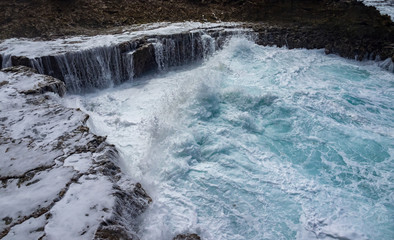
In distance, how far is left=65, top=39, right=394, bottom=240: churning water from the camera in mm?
3646

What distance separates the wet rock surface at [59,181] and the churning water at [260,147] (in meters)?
0.53

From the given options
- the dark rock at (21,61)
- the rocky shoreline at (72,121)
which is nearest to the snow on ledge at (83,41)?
the dark rock at (21,61)

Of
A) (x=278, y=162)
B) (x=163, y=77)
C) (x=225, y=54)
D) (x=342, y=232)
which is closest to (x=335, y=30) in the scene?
(x=225, y=54)

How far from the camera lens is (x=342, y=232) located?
3.48 m

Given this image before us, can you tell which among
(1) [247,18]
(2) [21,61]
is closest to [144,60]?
(2) [21,61]

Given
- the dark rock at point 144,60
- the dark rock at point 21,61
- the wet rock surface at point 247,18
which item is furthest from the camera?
the wet rock surface at point 247,18

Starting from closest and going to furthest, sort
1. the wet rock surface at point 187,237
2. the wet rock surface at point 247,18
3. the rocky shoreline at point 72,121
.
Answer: the rocky shoreline at point 72,121 < the wet rock surface at point 187,237 < the wet rock surface at point 247,18

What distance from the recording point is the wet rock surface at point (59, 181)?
8.43 feet

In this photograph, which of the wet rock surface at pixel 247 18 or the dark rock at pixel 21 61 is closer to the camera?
the dark rock at pixel 21 61

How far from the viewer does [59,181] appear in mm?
3016

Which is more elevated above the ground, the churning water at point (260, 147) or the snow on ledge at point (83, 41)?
the snow on ledge at point (83, 41)

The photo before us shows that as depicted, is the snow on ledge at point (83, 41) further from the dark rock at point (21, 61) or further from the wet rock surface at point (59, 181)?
the wet rock surface at point (59, 181)

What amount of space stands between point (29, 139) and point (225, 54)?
728 centimetres

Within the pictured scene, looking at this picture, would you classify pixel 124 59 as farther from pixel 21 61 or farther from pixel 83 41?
pixel 21 61
